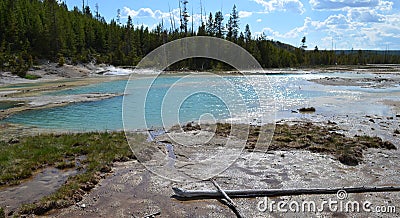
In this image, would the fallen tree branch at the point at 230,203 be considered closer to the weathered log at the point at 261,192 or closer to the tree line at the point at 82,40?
the weathered log at the point at 261,192

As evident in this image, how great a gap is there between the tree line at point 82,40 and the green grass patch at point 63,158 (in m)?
47.8

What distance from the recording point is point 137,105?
27328 mm

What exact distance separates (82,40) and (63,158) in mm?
80487

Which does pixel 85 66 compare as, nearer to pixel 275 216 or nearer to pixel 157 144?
pixel 157 144

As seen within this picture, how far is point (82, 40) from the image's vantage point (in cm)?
8481

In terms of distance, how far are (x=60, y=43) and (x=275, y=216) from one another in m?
77.7

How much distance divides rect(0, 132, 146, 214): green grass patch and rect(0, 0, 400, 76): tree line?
47836mm

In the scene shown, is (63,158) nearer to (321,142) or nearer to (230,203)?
(230,203)

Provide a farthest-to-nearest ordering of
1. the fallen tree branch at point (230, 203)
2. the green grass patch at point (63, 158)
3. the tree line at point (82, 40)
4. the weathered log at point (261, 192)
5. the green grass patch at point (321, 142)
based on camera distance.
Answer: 1. the tree line at point (82, 40)
2. the green grass patch at point (321, 142)
3. the weathered log at point (261, 192)
4. the green grass patch at point (63, 158)
5. the fallen tree branch at point (230, 203)

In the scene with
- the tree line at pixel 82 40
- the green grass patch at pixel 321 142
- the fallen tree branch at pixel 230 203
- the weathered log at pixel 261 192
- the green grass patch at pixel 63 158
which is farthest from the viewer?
the tree line at pixel 82 40

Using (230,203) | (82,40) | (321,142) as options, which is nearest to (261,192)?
(230,203)

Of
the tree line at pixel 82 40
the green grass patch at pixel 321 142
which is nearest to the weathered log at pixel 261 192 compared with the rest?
the green grass patch at pixel 321 142

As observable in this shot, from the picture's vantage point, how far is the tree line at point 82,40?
68500mm

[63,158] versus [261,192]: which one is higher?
[63,158]
